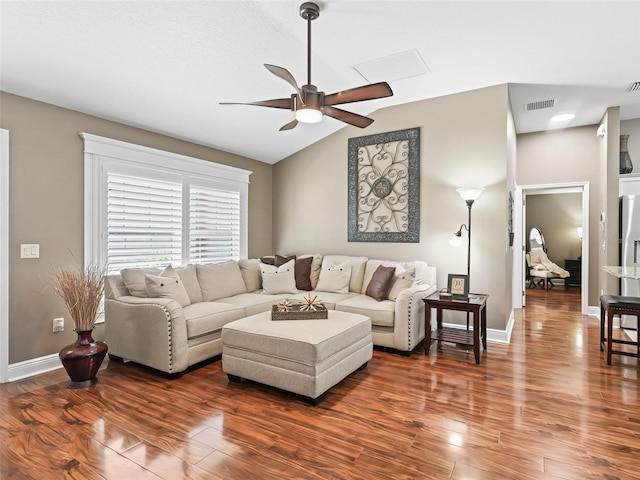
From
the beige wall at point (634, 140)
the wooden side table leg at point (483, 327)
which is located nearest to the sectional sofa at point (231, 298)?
the wooden side table leg at point (483, 327)

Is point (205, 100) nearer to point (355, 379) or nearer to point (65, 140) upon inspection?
point (65, 140)

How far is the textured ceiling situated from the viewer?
268 centimetres

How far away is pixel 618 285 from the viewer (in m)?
5.03

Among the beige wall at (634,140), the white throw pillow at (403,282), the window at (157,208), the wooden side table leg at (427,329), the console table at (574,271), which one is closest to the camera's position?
the window at (157,208)

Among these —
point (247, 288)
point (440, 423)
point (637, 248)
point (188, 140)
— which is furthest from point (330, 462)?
point (637, 248)

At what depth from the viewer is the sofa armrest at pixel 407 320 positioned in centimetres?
373

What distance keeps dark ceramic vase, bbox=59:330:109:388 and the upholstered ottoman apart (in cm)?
109

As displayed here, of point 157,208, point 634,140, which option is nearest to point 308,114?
point 157,208

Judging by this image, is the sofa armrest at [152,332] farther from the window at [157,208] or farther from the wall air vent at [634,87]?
the wall air vent at [634,87]

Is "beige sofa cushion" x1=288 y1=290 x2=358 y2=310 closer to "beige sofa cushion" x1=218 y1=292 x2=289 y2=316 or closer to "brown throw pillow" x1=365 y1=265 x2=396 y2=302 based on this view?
→ "beige sofa cushion" x1=218 y1=292 x2=289 y2=316

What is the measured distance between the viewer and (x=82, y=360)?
2986 mm

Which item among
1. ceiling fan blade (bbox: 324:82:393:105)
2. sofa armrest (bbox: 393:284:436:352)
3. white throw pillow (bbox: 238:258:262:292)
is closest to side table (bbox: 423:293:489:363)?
sofa armrest (bbox: 393:284:436:352)

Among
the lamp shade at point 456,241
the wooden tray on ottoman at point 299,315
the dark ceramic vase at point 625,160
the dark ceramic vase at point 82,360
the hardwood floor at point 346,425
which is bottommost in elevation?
the hardwood floor at point 346,425

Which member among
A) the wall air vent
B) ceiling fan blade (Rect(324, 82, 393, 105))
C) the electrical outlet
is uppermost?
the wall air vent
